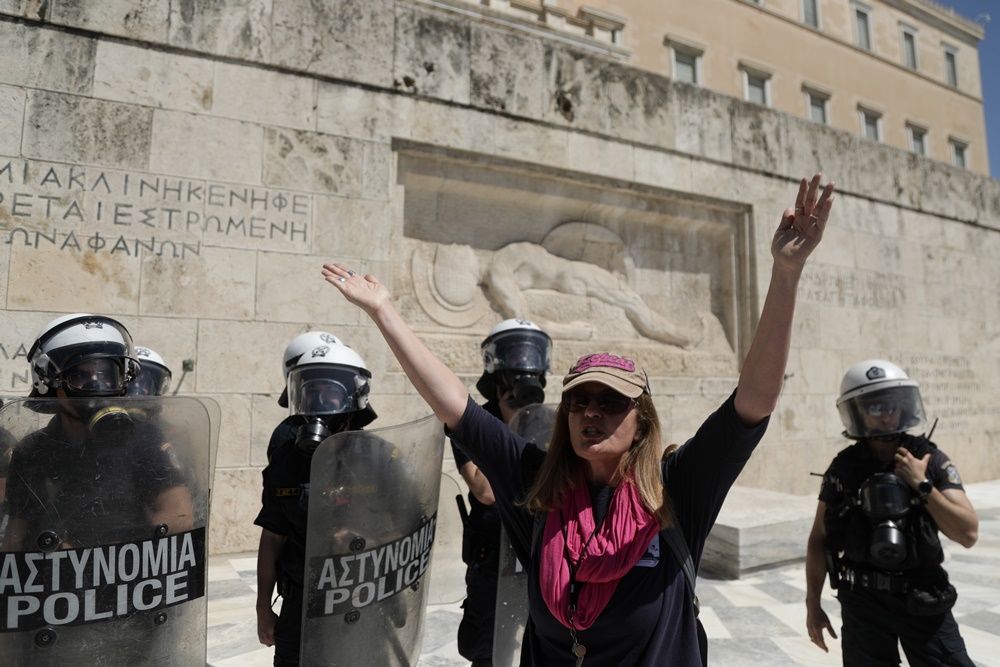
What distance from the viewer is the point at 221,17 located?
18.4ft

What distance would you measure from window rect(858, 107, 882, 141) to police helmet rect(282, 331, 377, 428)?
2770 centimetres

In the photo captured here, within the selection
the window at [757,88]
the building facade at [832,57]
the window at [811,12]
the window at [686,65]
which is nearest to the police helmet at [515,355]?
the building facade at [832,57]

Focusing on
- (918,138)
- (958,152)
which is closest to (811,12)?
(918,138)

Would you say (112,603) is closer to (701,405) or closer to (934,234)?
(701,405)

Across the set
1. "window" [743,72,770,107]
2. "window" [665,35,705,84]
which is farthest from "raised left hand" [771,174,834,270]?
"window" [743,72,770,107]

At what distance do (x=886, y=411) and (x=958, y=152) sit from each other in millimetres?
32047

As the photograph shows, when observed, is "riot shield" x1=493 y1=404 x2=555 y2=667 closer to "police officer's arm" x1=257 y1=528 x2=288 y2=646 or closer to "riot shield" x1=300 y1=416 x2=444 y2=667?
"riot shield" x1=300 y1=416 x2=444 y2=667

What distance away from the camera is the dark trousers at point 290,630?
223 cm

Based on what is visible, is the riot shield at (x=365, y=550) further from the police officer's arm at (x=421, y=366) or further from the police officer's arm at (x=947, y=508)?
the police officer's arm at (x=947, y=508)

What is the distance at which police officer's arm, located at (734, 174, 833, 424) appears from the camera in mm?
1449

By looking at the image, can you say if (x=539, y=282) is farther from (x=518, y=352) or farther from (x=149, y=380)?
(x=149, y=380)

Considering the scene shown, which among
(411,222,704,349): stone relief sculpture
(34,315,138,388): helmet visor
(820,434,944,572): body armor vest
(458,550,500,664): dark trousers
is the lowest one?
(458,550,500,664): dark trousers

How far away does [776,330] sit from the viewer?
1.47 metres

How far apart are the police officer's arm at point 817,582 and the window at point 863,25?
28.0 metres
